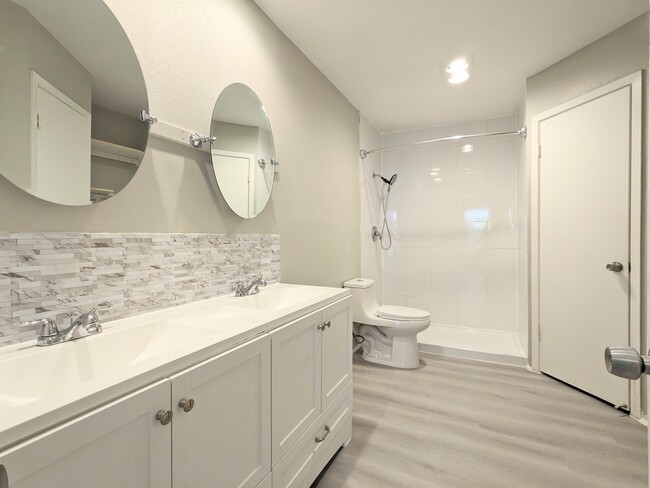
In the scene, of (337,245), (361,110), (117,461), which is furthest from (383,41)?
(117,461)

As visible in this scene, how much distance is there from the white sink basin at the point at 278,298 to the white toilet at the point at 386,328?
3.40 ft

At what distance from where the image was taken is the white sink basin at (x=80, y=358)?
69 centimetres

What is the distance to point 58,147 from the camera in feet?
2.98

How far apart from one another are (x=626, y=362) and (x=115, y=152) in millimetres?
1391

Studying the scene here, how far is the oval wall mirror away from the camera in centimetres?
81

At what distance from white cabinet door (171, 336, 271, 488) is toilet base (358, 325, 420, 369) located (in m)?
1.83

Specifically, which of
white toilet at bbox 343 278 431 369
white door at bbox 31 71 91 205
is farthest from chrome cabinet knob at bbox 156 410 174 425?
white toilet at bbox 343 278 431 369

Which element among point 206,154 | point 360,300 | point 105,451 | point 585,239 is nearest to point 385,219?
point 360,300

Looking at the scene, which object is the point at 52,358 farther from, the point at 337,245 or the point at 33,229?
the point at 337,245

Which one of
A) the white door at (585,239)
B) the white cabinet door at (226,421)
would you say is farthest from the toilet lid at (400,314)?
the white cabinet door at (226,421)

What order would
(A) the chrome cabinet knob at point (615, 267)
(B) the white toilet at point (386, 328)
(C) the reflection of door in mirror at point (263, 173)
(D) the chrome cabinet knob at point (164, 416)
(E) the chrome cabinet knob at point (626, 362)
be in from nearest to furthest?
(E) the chrome cabinet knob at point (626, 362)
(D) the chrome cabinet knob at point (164, 416)
(C) the reflection of door in mirror at point (263, 173)
(A) the chrome cabinet knob at point (615, 267)
(B) the white toilet at point (386, 328)

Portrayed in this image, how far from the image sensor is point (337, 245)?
8.48 feet

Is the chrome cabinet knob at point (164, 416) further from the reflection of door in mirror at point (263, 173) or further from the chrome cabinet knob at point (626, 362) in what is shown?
the reflection of door in mirror at point (263, 173)

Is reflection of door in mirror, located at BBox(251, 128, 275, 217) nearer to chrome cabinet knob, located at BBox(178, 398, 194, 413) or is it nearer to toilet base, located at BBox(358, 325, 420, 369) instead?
chrome cabinet knob, located at BBox(178, 398, 194, 413)
